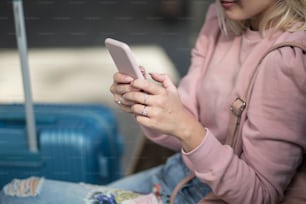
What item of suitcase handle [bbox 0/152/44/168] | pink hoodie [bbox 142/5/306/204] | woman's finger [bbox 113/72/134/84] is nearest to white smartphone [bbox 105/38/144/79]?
woman's finger [bbox 113/72/134/84]

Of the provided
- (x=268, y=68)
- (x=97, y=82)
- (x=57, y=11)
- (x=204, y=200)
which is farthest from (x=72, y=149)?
(x=57, y=11)

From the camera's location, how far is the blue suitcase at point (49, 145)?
3.36 feet

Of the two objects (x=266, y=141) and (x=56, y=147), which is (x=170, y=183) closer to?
(x=266, y=141)

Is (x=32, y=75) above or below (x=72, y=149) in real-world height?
below

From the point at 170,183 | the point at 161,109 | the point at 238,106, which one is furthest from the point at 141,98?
the point at 170,183

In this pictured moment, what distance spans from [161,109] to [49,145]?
0.52 meters

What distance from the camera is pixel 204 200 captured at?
26.8 inches

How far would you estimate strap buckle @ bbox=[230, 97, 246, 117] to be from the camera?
0.65m

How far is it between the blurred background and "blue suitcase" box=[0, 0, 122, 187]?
331 mm

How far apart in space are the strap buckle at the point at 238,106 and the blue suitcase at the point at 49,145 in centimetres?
44

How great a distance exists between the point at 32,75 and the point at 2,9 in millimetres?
511

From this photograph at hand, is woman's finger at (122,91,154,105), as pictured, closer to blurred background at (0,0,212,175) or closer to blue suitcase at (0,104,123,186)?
blue suitcase at (0,104,123,186)

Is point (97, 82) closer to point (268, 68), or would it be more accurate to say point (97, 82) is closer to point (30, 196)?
point (30, 196)

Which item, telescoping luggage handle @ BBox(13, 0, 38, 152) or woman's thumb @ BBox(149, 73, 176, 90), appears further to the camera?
telescoping luggage handle @ BBox(13, 0, 38, 152)
